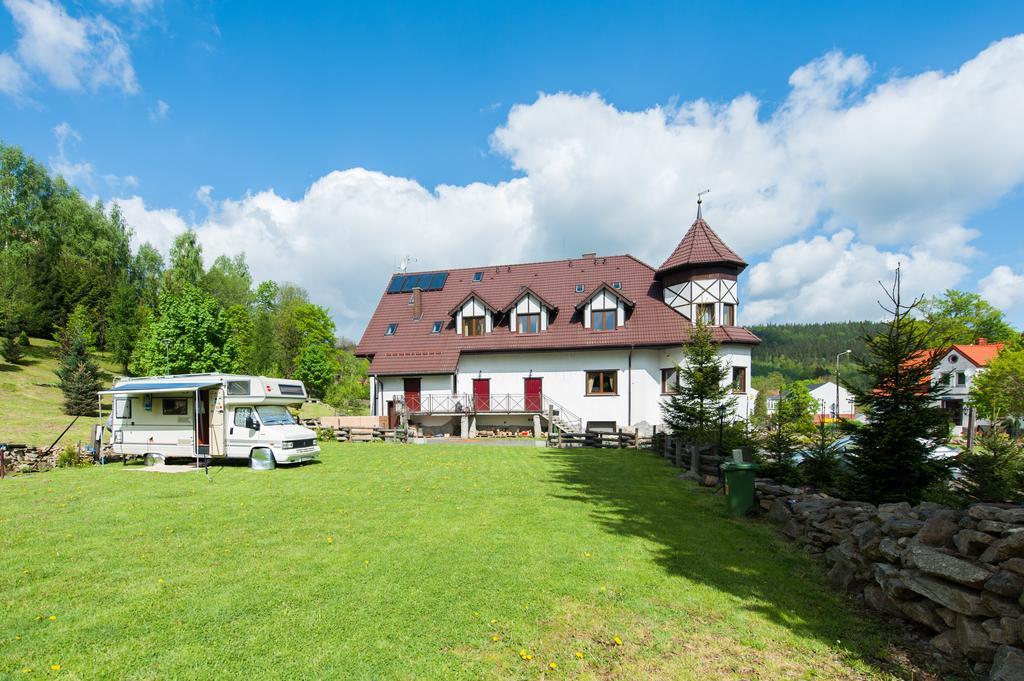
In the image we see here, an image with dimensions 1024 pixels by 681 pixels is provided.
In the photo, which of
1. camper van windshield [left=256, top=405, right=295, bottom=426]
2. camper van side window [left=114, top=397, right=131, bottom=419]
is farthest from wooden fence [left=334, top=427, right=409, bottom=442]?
camper van side window [left=114, top=397, right=131, bottom=419]

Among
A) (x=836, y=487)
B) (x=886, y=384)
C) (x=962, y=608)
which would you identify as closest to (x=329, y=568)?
(x=962, y=608)

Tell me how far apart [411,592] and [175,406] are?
15.7 meters

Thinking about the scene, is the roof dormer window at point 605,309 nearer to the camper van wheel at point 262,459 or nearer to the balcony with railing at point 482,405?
the balcony with railing at point 482,405

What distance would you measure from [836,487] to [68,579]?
12.7 meters

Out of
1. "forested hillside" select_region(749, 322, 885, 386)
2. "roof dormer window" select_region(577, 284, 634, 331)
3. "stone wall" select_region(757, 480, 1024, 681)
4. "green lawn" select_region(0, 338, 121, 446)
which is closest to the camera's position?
"stone wall" select_region(757, 480, 1024, 681)

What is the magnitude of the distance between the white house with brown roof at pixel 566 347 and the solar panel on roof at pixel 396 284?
3647 mm

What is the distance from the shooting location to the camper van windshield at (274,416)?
17.0m

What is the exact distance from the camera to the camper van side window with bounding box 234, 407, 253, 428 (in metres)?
16.9

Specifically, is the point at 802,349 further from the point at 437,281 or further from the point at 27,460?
the point at 27,460

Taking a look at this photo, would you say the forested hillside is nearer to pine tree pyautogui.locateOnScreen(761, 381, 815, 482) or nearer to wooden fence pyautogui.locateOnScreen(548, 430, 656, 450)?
wooden fence pyautogui.locateOnScreen(548, 430, 656, 450)

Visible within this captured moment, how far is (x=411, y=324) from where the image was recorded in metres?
32.5

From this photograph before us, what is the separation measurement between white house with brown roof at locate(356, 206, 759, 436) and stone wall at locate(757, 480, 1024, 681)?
18931mm

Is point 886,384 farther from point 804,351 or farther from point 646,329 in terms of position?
point 804,351

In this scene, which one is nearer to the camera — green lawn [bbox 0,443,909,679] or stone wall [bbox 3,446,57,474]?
green lawn [bbox 0,443,909,679]
